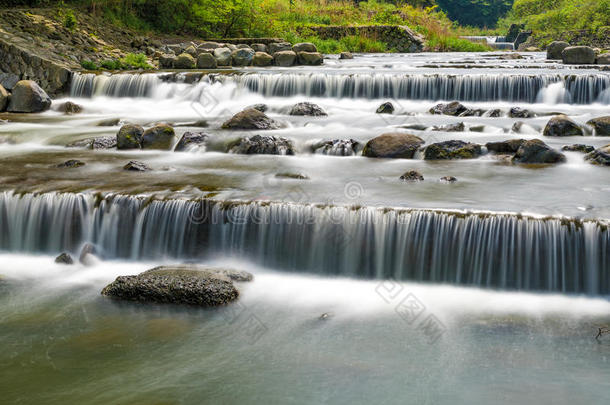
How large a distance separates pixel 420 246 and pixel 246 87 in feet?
37.7

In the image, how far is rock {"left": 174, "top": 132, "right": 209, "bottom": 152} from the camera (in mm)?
12846

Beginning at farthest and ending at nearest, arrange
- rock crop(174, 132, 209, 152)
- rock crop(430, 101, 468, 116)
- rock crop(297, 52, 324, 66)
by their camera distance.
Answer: rock crop(297, 52, 324, 66) < rock crop(430, 101, 468, 116) < rock crop(174, 132, 209, 152)

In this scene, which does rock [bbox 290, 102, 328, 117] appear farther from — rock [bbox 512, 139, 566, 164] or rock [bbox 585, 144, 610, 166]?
rock [bbox 585, 144, 610, 166]

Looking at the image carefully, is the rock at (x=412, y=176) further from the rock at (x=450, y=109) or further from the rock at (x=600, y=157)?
the rock at (x=450, y=109)

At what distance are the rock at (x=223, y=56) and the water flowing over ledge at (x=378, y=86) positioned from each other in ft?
16.8

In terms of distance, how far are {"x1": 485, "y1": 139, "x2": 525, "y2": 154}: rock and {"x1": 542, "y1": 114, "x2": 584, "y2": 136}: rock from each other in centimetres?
178

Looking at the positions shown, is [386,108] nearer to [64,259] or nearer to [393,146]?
[393,146]

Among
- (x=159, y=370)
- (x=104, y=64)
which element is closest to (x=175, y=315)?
(x=159, y=370)

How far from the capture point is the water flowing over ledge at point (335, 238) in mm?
7273

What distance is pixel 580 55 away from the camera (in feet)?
73.4

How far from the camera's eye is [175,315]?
21.5 feet

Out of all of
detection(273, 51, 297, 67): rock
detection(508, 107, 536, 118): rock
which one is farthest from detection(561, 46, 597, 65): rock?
detection(273, 51, 297, 67): rock

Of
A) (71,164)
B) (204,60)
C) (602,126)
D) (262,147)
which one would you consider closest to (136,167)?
(71,164)

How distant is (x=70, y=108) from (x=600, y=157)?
12.9m
